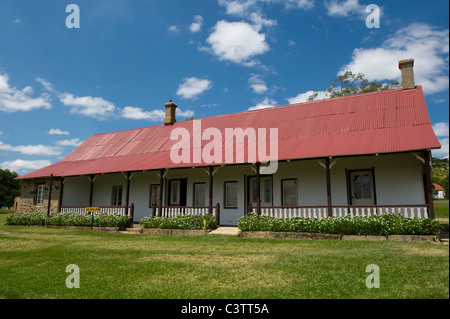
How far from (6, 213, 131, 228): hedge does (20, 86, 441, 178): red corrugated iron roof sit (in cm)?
236

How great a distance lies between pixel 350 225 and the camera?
10938 mm

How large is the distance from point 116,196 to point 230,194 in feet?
25.2

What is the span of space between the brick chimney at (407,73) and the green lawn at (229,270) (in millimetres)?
8692

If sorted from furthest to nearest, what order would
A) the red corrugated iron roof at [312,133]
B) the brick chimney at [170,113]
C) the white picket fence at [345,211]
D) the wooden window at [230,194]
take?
the brick chimney at [170,113] < the wooden window at [230,194] < the red corrugated iron roof at [312,133] < the white picket fence at [345,211]

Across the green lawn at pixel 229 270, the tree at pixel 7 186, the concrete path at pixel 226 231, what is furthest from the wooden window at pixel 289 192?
the tree at pixel 7 186

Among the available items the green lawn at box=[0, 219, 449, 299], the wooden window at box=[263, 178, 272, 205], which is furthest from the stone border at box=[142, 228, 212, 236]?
the wooden window at box=[263, 178, 272, 205]

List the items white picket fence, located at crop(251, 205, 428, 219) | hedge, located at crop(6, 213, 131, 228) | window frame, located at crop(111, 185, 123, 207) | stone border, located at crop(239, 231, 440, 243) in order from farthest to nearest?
1. window frame, located at crop(111, 185, 123, 207)
2. hedge, located at crop(6, 213, 131, 228)
3. white picket fence, located at crop(251, 205, 428, 219)
4. stone border, located at crop(239, 231, 440, 243)

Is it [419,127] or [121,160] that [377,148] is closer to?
[419,127]

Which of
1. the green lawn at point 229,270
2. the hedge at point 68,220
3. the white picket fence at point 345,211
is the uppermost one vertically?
the white picket fence at point 345,211

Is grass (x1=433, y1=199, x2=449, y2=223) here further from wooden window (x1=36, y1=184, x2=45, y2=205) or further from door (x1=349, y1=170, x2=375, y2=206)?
wooden window (x1=36, y1=184, x2=45, y2=205)

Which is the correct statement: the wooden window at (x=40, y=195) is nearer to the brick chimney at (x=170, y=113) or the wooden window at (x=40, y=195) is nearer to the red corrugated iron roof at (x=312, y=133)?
the red corrugated iron roof at (x=312, y=133)

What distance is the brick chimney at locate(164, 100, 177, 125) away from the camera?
21625 mm

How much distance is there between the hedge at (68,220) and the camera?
50.9 ft

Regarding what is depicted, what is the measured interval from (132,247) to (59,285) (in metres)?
4.07
